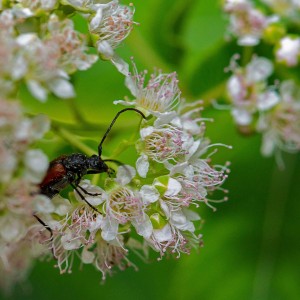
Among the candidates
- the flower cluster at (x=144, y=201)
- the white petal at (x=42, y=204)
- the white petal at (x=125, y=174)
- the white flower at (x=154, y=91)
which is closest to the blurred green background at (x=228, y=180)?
the white flower at (x=154, y=91)

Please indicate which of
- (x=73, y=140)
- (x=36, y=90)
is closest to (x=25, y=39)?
(x=36, y=90)

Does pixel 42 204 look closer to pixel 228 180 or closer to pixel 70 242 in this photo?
pixel 70 242

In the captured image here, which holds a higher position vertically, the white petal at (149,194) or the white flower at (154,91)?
the white flower at (154,91)

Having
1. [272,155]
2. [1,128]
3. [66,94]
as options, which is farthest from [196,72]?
[1,128]

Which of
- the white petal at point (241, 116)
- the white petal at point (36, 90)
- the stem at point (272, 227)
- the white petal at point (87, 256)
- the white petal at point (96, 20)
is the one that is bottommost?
the stem at point (272, 227)

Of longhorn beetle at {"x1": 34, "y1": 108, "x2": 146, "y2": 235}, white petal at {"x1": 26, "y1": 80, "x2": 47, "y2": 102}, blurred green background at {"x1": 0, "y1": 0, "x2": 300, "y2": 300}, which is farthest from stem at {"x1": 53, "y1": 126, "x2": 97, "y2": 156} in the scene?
blurred green background at {"x1": 0, "y1": 0, "x2": 300, "y2": 300}

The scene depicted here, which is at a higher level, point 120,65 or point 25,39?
point 25,39

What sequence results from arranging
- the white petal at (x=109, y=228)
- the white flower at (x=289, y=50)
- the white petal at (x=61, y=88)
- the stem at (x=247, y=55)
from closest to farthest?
the white petal at (x=61, y=88) < the white petal at (x=109, y=228) < the white flower at (x=289, y=50) < the stem at (x=247, y=55)

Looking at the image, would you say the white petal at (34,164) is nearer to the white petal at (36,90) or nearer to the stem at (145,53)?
the white petal at (36,90)
